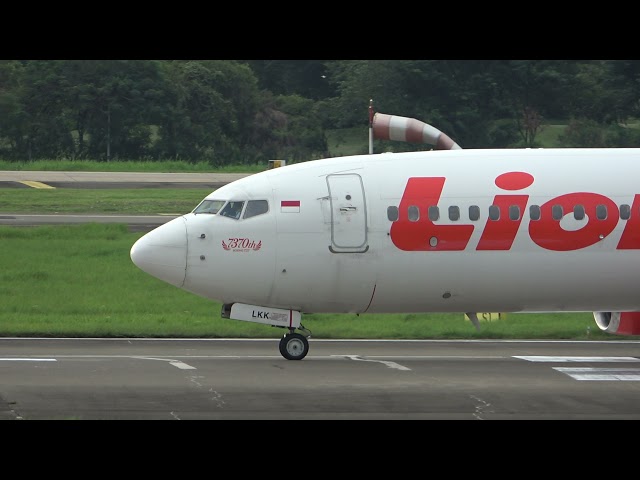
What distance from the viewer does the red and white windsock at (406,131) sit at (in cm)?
3186

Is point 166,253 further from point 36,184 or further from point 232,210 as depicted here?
point 36,184

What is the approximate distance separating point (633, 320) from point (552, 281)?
7.68 feet

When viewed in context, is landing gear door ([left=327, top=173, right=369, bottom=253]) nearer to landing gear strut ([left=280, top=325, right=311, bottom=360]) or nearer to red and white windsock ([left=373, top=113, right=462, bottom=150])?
landing gear strut ([left=280, top=325, right=311, bottom=360])

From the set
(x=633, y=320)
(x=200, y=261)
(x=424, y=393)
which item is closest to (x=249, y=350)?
(x=200, y=261)

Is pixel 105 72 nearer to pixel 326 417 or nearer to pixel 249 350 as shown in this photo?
pixel 249 350

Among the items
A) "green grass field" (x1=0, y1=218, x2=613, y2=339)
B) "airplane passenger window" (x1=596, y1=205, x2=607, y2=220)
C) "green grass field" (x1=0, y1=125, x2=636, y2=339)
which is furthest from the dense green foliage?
"airplane passenger window" (x1=596, y1=205, x2=607, y2=220)

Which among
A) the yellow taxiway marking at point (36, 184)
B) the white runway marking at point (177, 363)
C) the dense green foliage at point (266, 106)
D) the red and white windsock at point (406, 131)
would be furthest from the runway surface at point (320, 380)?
the dense green foliage at point (266, 106)

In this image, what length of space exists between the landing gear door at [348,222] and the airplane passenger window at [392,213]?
0.42 metres

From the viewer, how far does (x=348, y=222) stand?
20.4 metres

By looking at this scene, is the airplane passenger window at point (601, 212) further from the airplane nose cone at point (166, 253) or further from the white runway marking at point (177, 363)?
the white runway marking at point (177, 363)

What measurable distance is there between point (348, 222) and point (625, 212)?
4.96 meters

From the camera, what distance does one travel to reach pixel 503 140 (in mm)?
56000

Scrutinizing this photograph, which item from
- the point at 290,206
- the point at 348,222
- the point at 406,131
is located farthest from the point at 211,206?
the point at 406,131

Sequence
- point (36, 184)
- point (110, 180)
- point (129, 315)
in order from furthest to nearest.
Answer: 1. point (110, 180)
2. point (36, 184)
3. point (129, 315)
